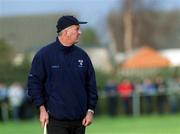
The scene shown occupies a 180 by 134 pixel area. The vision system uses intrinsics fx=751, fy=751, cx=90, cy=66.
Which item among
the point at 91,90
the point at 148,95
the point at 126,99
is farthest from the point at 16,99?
the point at 91,90

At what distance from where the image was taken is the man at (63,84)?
→ 8.48 m

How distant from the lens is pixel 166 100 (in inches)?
1281

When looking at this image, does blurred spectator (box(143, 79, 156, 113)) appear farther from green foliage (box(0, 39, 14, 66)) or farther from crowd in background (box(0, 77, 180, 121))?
green foliage (box(0, 39, 14, 66))

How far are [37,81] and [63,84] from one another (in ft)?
0.98

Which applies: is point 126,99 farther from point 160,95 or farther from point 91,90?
point 91,90

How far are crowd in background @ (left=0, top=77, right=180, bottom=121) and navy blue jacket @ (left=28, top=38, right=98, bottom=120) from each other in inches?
866

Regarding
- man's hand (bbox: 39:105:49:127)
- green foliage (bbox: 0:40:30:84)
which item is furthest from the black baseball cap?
green foliage (bbox: 0:40:30:84)

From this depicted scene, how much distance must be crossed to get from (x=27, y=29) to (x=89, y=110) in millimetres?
71095

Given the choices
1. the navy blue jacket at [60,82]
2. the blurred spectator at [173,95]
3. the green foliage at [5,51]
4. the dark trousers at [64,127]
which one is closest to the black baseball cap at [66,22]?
the navy blue jacket at [60,82]

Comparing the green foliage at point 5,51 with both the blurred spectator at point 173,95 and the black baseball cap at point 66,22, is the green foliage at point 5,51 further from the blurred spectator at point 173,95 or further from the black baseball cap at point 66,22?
the black baseball cap at point 66,22

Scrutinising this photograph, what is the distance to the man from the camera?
8.48m

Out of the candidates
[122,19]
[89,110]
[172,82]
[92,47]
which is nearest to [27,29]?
[122,19]

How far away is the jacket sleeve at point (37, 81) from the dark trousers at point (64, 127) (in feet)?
0.90

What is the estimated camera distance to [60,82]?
848 centimetres
